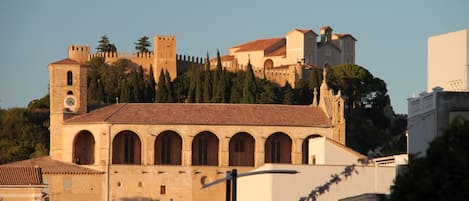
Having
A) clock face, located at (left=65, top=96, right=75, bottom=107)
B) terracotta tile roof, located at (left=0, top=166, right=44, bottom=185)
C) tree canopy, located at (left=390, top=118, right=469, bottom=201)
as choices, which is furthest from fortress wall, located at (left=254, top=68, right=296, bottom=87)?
tree canopy, located at (left=390, top=118, right=469, bottom=201)

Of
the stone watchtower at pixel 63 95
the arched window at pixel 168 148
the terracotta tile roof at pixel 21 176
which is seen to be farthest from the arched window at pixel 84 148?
the terracotta tile roof at pixel 21 176

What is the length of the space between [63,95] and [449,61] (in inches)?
2215

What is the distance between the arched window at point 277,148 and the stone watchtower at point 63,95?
12010 mm

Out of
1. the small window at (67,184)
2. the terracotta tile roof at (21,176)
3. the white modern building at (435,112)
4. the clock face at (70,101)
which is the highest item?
the clock face at (70,101)

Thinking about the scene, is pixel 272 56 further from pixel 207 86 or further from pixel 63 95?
pixel 63 95

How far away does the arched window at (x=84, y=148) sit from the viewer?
331 feet

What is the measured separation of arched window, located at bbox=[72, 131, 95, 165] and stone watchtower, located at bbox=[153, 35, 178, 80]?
33.6m

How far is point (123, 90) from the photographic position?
119 metres

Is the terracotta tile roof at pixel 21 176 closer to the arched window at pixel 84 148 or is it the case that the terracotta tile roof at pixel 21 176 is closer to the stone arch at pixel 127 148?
the arched window at pixel 84 148

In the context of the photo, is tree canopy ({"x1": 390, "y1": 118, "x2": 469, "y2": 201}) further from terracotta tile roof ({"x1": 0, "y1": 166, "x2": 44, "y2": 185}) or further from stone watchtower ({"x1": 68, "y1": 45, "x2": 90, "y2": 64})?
stone watchtower ({"x1": 68, "y1": 45, "x2": 90, "y2": 64})

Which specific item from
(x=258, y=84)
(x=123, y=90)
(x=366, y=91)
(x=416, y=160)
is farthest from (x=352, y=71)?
(x=416, y=160)

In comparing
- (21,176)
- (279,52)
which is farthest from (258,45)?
(21,176)

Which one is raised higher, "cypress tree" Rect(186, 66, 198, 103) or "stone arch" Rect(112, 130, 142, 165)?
"cypress tree" Rect(186, 66, 198, 103)

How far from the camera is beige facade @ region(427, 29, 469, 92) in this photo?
48.7 metres
